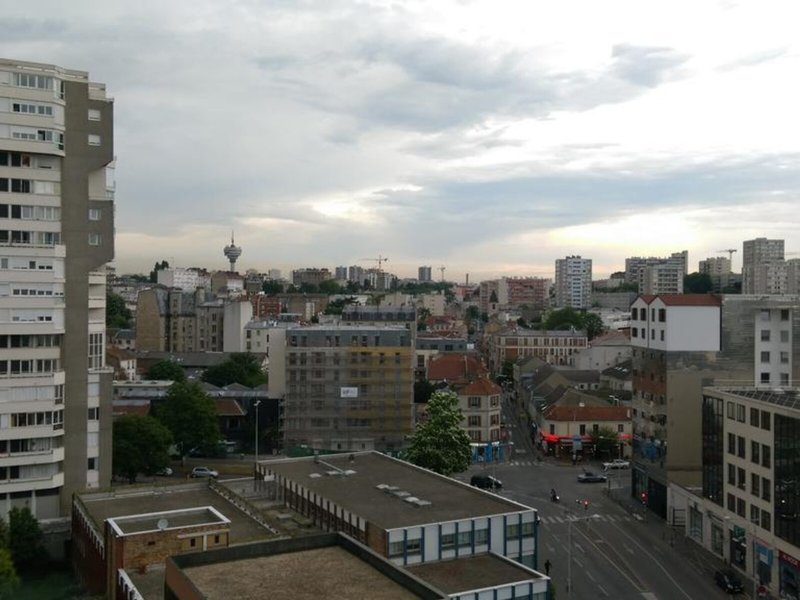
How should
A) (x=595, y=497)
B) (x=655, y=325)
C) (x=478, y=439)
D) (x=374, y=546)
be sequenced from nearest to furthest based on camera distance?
(x=374, y=546) → (x=655, y=325) → (x=595, y=497) → (x=478, y=439)

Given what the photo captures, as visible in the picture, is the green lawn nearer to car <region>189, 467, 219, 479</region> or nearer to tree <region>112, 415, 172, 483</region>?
tree <region>112, 415, 172, 483</region>

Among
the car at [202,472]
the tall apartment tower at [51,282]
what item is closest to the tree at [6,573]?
the tall apartment tower at [51,282]

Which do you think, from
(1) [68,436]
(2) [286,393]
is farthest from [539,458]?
(1) [68,436]

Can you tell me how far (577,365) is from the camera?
433 feet

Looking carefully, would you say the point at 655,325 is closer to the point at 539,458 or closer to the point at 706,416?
the point at 706,416

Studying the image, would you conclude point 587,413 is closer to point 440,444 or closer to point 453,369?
point 440,444

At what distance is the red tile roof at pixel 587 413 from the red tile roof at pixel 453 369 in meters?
27.5

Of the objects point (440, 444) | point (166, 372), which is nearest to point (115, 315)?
point (166, 372)

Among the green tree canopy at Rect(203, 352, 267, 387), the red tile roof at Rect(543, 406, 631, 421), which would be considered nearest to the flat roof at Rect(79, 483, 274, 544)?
the red tile roof at Rect(543, 406, 631, 421)

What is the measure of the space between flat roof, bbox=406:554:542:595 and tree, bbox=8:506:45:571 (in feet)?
85.0

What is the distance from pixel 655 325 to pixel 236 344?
311ft

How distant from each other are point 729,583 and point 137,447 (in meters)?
42.5

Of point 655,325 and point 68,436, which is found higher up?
point 655,325

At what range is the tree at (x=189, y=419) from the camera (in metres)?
73.6
